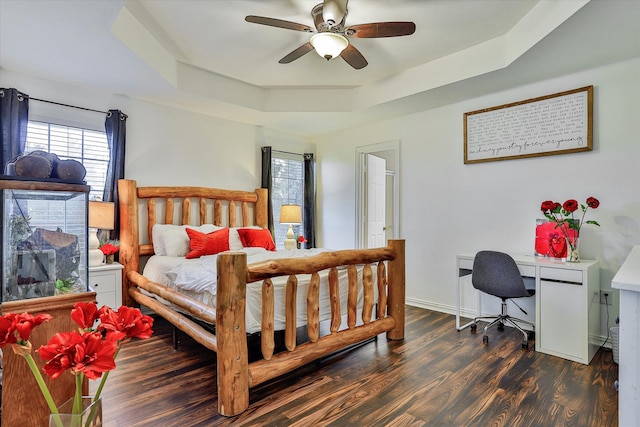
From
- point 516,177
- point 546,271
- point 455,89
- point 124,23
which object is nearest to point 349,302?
point 546,271

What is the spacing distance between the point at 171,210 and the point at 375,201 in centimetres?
293

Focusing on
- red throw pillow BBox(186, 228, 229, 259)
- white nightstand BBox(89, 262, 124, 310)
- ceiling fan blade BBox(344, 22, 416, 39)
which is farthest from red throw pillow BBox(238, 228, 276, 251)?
ceiling fan blade BBox(344, 22, 416, 39)

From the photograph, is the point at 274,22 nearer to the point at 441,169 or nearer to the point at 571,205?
the point at 441,169

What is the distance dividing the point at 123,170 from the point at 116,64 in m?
1.16

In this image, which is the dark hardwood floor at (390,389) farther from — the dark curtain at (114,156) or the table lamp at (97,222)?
the dark curtain at (114,156)

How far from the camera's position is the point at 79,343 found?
76cm

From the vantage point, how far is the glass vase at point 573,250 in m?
2.88

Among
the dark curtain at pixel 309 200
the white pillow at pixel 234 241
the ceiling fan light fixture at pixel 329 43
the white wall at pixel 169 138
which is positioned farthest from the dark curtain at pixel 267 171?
the ceiling fan light fixture at pixel 329 43

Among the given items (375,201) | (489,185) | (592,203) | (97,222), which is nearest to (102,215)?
(97,222)

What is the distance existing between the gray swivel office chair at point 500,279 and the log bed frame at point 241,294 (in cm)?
73

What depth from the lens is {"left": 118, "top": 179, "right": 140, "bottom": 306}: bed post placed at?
3.56m

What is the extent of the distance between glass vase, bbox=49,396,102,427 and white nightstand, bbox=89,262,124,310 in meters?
2.61

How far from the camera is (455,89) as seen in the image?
3494 mm

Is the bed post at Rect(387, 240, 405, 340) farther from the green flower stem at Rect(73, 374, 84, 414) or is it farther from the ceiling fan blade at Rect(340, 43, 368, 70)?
the green flower stem at Rect(73, 374, 84, 414)
